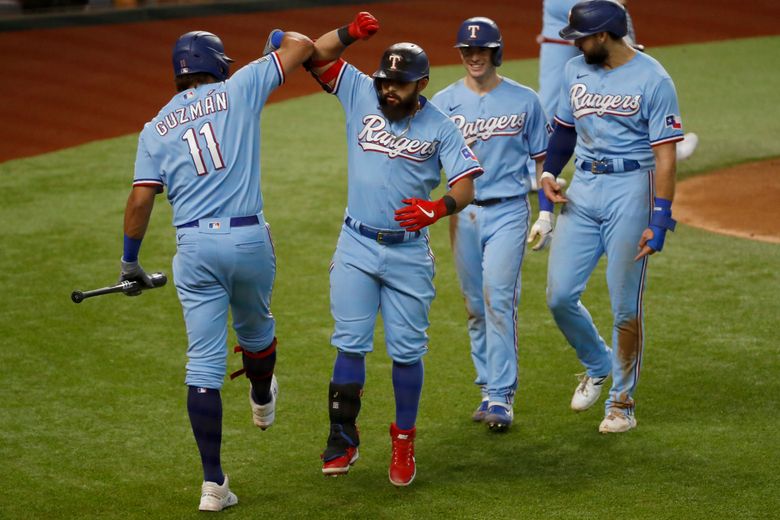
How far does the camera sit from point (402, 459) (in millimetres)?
5465

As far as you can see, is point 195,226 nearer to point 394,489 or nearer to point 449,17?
point 394,489

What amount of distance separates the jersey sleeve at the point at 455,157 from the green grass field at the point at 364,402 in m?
1.37

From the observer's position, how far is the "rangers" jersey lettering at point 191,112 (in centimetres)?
522

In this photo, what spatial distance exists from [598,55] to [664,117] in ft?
1.47

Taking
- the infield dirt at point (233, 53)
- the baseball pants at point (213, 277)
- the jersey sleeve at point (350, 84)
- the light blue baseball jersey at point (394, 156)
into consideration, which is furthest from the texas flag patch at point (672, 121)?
the infield dirt at point (233, 53)

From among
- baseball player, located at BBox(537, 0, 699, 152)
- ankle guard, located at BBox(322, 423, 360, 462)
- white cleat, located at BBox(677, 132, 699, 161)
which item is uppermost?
baseball player, located at BBox(537, 0, 699, 152)

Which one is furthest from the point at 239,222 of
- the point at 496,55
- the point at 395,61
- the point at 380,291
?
the point at 496,55

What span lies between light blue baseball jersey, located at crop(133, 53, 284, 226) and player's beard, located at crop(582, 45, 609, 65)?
164 cm

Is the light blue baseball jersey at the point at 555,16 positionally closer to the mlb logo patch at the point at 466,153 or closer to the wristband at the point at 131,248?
the mlb logo patch at the point at 466,153

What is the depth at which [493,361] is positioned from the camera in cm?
614

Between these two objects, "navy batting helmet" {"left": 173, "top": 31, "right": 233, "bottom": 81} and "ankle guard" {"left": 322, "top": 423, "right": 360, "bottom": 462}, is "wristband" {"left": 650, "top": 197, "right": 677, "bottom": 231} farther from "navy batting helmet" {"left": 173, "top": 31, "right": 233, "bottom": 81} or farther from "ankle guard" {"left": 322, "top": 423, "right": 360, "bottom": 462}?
"navy batting helmet" {"left": 173, "top": 31, "right": 233, "bottom": 81}

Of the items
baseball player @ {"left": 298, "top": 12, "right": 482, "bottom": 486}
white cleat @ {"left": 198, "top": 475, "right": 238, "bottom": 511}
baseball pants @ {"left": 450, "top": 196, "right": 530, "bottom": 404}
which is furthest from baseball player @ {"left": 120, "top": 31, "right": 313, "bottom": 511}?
baseball pants @ {"left": 450, "top": 196, "right": 530, "bottom": 404}

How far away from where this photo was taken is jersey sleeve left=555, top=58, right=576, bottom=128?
611 cm

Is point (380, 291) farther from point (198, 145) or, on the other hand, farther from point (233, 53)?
point (233, 53)
